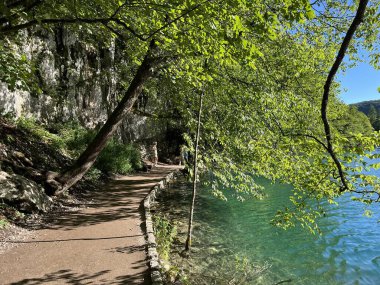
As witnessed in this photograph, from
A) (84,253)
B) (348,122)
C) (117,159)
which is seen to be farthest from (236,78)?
(348,122)

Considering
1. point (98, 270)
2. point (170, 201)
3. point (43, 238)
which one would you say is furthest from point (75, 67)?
point (98, 270)

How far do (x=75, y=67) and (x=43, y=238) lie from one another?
38.6 ft

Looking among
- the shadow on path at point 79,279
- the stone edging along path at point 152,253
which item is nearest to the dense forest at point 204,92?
the stone edging along path at point 152,253

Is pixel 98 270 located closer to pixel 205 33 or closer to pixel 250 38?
pixel 205 33

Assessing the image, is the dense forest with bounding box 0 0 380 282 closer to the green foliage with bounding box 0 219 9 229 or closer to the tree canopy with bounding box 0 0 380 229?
the tree canopy with bounding box 0 0 380 229

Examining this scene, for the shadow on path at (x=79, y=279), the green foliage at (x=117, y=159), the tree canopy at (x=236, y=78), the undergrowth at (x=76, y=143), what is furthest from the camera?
the green foliage at (x=117, y=159)

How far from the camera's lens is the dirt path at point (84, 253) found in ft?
17.7

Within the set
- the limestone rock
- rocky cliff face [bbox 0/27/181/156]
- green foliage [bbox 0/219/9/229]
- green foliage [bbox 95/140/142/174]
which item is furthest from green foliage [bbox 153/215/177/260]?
rocky cliff face [bbox 0/27/181/156]

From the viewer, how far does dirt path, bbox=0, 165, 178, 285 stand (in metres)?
5.38

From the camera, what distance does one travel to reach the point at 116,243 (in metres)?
7.12

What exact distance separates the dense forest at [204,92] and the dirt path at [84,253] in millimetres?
1327

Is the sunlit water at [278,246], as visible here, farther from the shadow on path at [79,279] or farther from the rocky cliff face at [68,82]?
the rocky cliff face at [68,82]

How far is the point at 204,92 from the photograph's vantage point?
10.3 meters

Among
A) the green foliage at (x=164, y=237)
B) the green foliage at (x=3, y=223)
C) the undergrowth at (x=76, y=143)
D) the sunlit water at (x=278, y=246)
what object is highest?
the undergrowth at (x=76, y=143)
